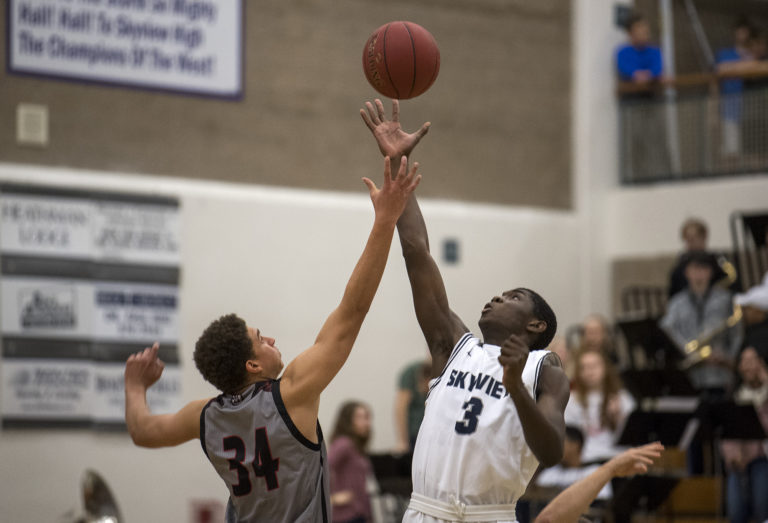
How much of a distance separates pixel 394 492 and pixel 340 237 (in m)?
3.72

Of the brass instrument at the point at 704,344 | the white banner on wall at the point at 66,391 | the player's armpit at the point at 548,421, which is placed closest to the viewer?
the player's armpit at the point at 548,421

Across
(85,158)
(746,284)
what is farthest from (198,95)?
(746,284)

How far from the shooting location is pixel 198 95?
1218cm

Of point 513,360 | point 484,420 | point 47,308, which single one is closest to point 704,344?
point 47,308

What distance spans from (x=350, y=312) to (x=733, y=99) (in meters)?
10.4

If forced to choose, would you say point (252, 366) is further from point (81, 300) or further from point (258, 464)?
point (81, 300)

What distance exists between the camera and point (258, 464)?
14.7 ft

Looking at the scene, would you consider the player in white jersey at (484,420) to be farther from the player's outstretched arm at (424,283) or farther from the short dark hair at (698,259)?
the short dark hair at (698,259)

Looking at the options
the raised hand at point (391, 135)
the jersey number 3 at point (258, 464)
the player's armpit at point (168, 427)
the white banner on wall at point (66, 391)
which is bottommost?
the white banner on wall at point (66, 391)

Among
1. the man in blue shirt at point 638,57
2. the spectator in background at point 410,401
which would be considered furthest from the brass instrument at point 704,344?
the man in blue shirt at point 638,57

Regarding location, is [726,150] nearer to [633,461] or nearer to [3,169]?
[3,169]

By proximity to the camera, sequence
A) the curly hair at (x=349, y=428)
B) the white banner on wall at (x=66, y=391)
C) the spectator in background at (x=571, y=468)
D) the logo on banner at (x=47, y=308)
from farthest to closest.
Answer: the logo on banner at (x=47, y=308) → the white banner on wall at (x=66, y=391) → the curly hair at (x=349, y=428) → the spectator in background at (x=571, y=468)

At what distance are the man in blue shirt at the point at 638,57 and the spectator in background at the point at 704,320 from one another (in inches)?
148

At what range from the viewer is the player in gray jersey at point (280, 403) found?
4.42 m
